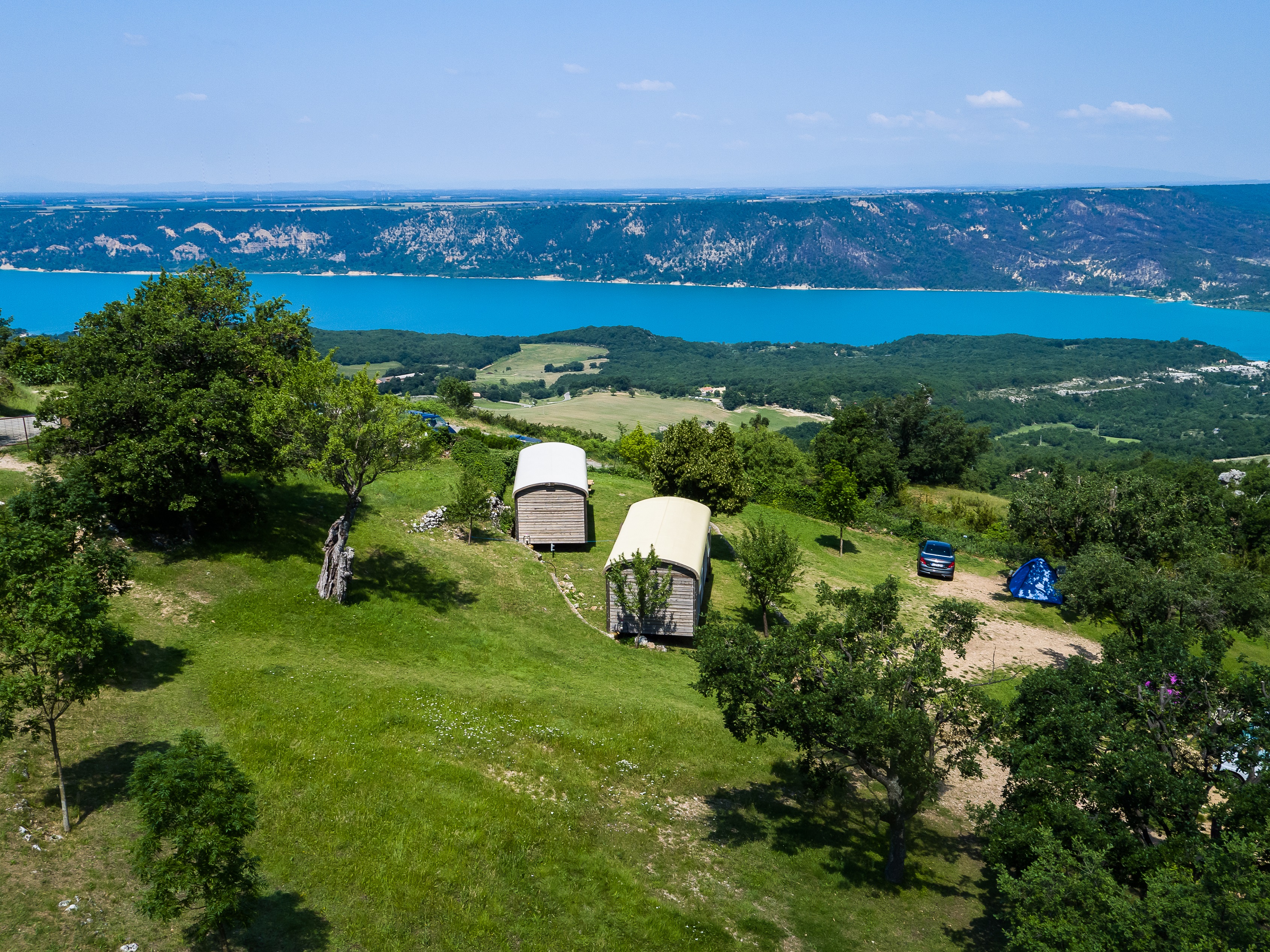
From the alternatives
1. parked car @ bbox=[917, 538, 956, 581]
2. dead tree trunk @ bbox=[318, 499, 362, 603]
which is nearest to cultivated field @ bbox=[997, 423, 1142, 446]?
parked car @ bbox=[917, 538, 956, 581]

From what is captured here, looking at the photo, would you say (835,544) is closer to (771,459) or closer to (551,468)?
(771,459)

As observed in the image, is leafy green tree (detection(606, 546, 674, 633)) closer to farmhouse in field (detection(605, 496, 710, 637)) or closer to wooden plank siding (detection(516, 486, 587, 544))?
farmhouse in field (detection(605, 496, 710, 637))

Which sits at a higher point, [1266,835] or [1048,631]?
[1266,835]

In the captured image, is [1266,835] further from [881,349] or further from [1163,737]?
[881,349]

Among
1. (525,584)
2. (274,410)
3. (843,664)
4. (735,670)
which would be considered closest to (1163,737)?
(843,664)

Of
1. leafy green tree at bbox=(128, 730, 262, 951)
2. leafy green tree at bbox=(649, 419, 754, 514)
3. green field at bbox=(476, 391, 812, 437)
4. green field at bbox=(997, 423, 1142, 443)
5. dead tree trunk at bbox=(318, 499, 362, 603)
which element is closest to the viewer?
leafy green tree at bbox=(128, 730, 262, 951)
